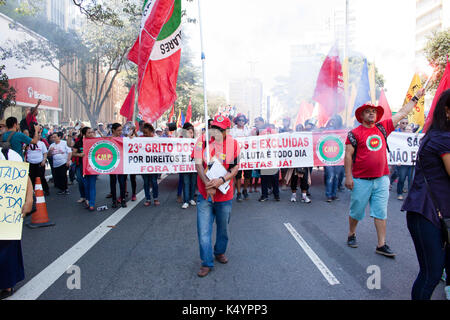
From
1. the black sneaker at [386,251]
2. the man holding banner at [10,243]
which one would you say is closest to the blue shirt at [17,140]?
the man holding banner at [10,243]

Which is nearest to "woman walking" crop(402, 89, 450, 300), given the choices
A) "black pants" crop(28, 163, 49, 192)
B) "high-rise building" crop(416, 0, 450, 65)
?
"black pants" crop(28, 163, 49, 192)

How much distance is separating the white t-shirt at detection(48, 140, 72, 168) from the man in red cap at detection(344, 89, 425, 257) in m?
7.96

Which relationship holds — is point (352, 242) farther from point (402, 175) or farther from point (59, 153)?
point (59, 153)

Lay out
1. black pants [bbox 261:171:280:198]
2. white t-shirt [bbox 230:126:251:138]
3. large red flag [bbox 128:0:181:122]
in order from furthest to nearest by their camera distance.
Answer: white t-shirt [bbox 230:126:251:138] → black pants [bbox 261:171:280:198] → large red flag [bbox 128:0:181:122]

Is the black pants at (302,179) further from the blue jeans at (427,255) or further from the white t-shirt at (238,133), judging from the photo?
the blue jeans at (427,255)

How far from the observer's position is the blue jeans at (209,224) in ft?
13.0

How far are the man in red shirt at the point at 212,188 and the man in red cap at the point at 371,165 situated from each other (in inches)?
65.2

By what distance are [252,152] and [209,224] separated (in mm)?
4960

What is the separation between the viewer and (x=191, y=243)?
5.09 m

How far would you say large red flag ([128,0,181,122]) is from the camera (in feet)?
19.2

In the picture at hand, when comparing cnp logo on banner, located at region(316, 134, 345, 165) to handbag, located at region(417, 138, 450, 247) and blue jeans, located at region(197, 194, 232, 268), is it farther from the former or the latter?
handbag, located at region(417, 138, 450, 247)

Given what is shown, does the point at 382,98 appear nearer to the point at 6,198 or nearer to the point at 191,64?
the point at 6,198
